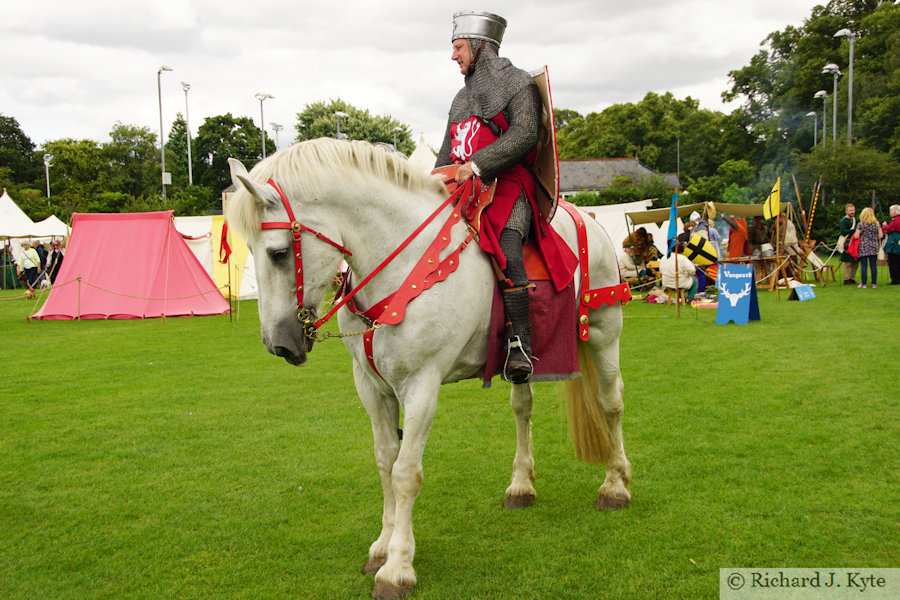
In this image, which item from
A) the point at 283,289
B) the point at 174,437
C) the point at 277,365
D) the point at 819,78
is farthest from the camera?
the point at 819,78

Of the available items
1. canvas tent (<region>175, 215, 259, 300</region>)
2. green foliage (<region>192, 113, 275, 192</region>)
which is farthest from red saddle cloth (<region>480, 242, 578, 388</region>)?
green foliage (<region>192, 113, 275, 192</region>)

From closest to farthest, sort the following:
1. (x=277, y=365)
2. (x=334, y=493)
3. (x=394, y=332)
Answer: (x=394, y=332) < (x=334, y=493) < (x=277, y=365)

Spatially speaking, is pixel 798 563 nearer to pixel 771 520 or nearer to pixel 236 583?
pixel 771 520

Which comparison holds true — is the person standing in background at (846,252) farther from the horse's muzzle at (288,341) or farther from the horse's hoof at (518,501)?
the horse's muzzle at (288,341)

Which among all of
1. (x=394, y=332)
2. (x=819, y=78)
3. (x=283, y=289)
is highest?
(x=819, y=78)

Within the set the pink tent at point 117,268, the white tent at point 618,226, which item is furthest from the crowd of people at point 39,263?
the white tent at point 618,226

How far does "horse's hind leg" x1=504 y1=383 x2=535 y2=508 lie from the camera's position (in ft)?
14.8

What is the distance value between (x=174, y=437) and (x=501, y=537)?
3.71 meters

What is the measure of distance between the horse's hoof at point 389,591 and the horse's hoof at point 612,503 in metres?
1.64

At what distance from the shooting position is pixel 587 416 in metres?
4.65

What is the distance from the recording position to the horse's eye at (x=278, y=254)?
297cm

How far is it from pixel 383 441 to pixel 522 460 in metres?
1.30

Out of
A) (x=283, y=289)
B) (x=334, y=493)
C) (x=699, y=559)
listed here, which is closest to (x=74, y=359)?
(x=334, y=493)

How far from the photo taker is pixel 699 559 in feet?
11.9
